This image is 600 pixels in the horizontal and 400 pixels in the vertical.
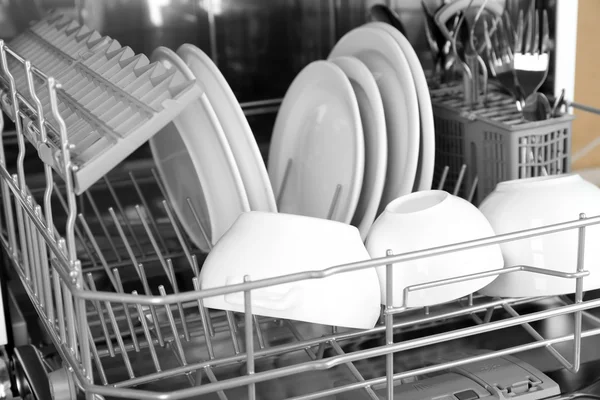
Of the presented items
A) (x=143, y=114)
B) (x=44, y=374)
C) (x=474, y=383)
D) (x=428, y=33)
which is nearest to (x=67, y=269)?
(x=143, y=114)

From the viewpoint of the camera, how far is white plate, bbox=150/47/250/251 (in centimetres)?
83

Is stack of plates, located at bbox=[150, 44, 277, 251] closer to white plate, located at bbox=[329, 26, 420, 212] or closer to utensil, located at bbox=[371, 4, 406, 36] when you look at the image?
white plate, located at bbox=[329, 26, 420, 212]

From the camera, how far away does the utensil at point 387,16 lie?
113 centimetres

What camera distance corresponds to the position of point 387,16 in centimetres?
114

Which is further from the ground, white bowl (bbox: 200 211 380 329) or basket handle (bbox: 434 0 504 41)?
basket handle (bbox: 434 0 504 41)

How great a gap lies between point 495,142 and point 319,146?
0.20 metres

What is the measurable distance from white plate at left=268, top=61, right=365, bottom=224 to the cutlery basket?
0.59 ft

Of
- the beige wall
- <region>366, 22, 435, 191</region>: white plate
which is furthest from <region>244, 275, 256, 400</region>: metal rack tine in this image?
the beige wall

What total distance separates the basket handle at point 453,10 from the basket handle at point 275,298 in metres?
0.55

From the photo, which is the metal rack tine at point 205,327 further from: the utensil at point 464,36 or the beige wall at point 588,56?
the beige wall at point 588,56

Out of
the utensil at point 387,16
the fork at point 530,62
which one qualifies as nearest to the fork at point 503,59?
the fork at point 530,62

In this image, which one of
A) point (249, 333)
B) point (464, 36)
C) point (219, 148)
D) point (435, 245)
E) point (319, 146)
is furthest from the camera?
point (464, 36)

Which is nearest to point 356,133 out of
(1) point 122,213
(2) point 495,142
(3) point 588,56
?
(2) point 495,142

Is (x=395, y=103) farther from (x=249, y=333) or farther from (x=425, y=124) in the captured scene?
(x=249, y=333)
